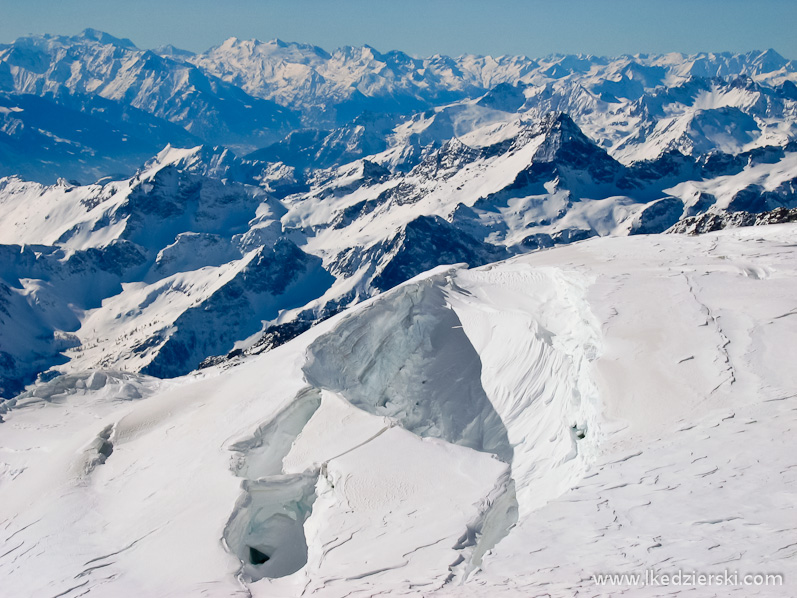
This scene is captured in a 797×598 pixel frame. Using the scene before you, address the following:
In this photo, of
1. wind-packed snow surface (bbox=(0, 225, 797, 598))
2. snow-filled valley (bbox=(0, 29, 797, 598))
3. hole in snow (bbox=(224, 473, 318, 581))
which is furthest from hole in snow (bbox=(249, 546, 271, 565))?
snow-filled valley (bbox=(0, 29, 797, 598))

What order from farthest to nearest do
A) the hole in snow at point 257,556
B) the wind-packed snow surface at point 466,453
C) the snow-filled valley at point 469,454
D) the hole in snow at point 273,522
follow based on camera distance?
the hole in snow at point 257,556, the hole in snow at point 273,522, the wind-packed snow surface at point 466,453, the snow-filled valley at point 469,454

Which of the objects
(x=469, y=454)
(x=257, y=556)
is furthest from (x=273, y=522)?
(x=469, y=454)

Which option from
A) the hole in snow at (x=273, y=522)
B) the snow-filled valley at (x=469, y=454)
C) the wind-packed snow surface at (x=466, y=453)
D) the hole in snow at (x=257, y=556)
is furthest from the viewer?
the hole in snow at (x=257, y=556)

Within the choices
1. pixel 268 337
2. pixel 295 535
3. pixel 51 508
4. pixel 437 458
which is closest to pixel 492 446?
pixel 437 458

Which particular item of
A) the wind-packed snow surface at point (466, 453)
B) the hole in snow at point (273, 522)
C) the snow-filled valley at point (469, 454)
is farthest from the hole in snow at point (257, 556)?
the snow-filled valley at point (469, 454)

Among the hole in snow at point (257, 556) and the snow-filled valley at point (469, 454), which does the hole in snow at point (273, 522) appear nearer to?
the hole in snow at point (257, 556)

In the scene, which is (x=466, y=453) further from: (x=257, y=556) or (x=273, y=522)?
(x=257, y=556)

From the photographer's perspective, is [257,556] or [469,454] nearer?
[257,556]

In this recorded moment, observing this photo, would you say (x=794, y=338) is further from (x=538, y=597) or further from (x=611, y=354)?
(x=538, y=597)
